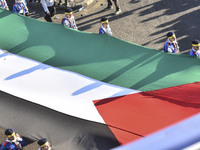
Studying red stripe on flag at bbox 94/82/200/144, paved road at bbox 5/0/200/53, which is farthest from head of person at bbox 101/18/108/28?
red stripe on flag at bbox 94/82/200/144

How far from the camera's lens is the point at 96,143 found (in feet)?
13.4

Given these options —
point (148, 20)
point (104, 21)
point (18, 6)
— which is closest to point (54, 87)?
point (104, 21)

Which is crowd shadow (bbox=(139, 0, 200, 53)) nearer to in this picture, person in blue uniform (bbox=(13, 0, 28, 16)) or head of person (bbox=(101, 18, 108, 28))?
head of person (bbox=(101, 18, 108, 28))

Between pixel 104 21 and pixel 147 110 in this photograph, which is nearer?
pixel 147 110

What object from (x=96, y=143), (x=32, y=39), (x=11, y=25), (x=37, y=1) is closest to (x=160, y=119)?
(x=96, y=143)

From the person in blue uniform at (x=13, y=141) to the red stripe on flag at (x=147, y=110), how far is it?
1.41 meters

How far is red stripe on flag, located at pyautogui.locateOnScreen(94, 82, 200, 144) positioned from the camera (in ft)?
13.0

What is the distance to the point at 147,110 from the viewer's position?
13.6 ft

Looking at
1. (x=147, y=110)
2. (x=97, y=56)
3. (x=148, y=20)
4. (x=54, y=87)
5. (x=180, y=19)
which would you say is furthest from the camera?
(x=148, y=20)

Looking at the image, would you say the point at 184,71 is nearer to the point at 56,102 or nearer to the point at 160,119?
the point at 160,119

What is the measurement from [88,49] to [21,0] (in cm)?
340

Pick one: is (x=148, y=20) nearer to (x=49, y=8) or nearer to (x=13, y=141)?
(x=49, y=8)

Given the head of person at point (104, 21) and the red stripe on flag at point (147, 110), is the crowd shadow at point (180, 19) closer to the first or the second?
the head of person at point (104, 21)

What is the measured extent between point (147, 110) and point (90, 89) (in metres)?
1.03
